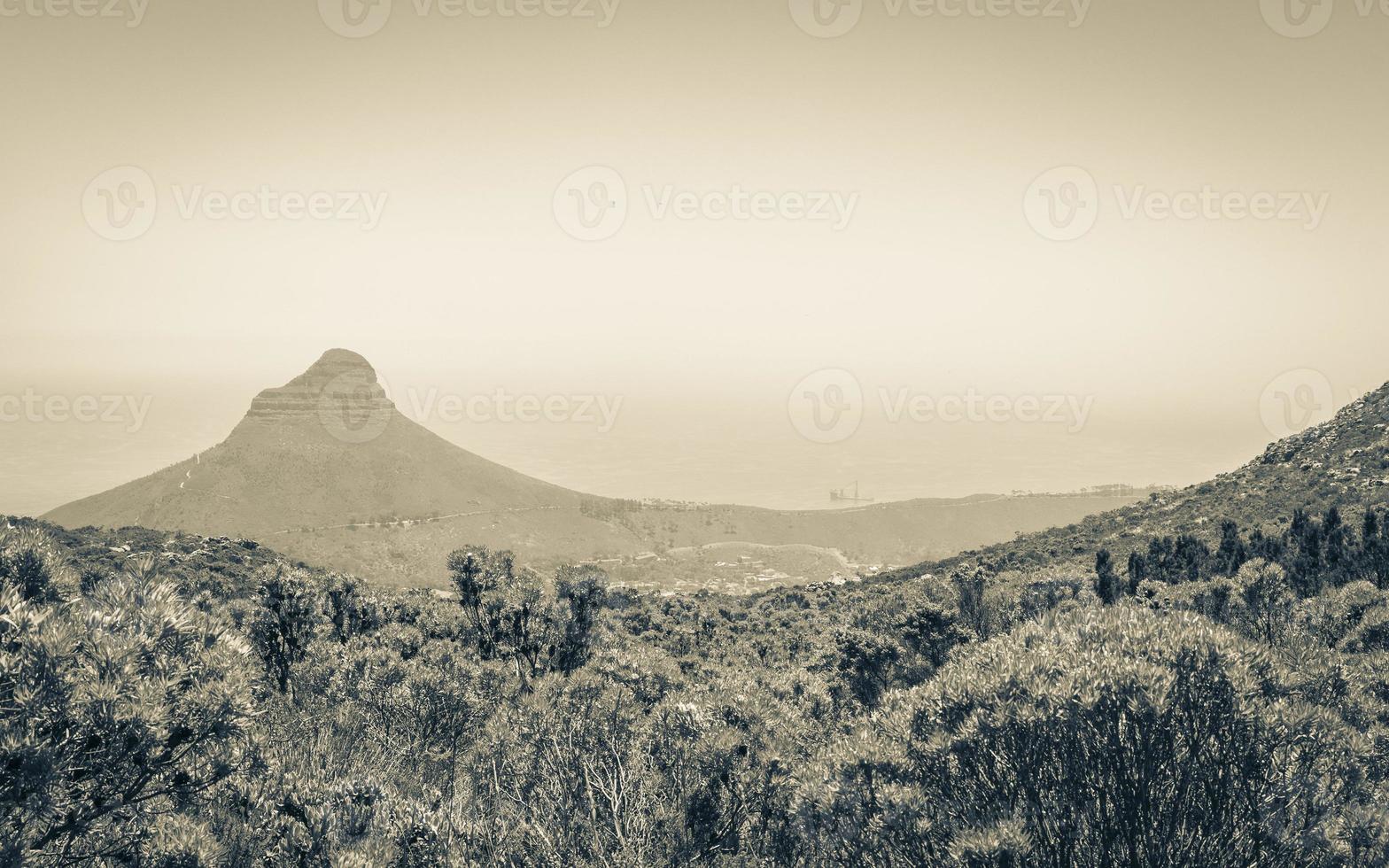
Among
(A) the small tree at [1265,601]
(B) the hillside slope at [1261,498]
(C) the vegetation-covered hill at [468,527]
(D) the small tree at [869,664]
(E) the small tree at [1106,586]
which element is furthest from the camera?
(C) the vegetation-covered hill at [468,527]

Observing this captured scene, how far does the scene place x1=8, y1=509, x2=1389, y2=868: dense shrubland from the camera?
7.28m

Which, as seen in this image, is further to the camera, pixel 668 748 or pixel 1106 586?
pixel 1106 586

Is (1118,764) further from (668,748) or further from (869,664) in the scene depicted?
(869,664)

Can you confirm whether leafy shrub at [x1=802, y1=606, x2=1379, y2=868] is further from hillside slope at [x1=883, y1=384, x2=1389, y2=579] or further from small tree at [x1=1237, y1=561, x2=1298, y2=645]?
hillside slope at [x1=883, y1=384, x2=1389, y2=579]

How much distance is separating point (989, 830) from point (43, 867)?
36.0 feet

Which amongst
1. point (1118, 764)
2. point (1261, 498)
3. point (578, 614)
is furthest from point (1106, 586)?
point (1118, 764)

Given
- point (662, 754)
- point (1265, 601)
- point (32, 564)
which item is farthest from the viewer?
point (1265, 601)

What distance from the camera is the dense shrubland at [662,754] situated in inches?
287

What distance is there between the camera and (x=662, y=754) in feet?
57.5

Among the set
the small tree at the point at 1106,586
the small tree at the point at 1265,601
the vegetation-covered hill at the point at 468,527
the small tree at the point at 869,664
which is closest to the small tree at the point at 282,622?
the small tree at the point at 869,664

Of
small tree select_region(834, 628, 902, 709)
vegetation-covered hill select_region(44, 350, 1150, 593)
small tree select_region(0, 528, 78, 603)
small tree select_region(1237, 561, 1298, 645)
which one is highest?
small tree select_region(0, 528, 78, 603)

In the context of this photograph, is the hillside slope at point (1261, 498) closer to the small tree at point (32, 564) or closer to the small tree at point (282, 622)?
the small tree at point (282, 622)

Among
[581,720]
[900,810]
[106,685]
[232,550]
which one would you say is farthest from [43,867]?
[232,550]

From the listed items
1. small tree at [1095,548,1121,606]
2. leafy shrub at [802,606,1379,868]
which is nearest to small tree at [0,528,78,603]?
leafy shrub at [802,606,1379,868]
